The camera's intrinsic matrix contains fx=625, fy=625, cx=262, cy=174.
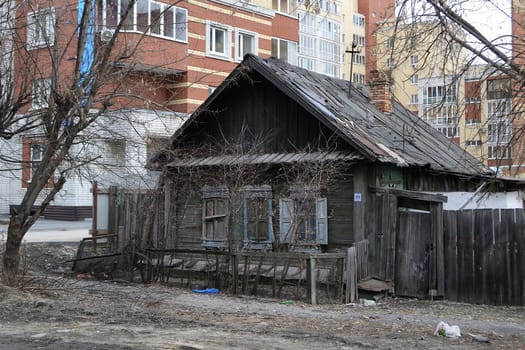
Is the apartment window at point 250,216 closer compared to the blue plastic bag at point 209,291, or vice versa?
the blue plastic bag at point 209,291

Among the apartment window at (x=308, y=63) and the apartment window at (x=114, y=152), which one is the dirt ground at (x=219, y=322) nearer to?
the apartment window at (x=114, y=152)

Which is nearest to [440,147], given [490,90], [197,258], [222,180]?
[222,180]

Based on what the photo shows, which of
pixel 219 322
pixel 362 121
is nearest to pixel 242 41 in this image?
pixel 362 121

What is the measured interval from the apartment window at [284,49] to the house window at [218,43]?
5.41m

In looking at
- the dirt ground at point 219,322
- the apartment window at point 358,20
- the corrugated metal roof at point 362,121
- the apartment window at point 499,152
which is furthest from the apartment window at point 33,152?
the apartment window at point 358,20

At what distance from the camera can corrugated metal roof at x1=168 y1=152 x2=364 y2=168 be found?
1381 centimetres

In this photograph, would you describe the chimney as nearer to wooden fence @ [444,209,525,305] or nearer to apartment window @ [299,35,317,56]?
wooden fence @ [444,209,525,305]

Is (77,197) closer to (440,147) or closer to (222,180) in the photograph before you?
(222,180)

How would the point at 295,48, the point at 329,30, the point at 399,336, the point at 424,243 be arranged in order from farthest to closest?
1. the point at 329,30
2. the point at 295,48
3. the point at 424,243
4. the point at 399,336

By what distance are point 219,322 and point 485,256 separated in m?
5.81

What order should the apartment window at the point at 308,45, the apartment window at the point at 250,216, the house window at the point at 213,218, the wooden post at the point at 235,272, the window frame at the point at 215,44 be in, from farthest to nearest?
1. the apartment window at the point at 308,45
2. the window frame at the point at 215,44
3. the house window at the point at 213,218
4. the apartment window at the point at 250,216
5. the wooden post at the point at 235,272

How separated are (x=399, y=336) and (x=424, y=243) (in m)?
4.84

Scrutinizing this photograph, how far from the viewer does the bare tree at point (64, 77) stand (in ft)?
36.0

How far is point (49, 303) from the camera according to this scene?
10.4m
